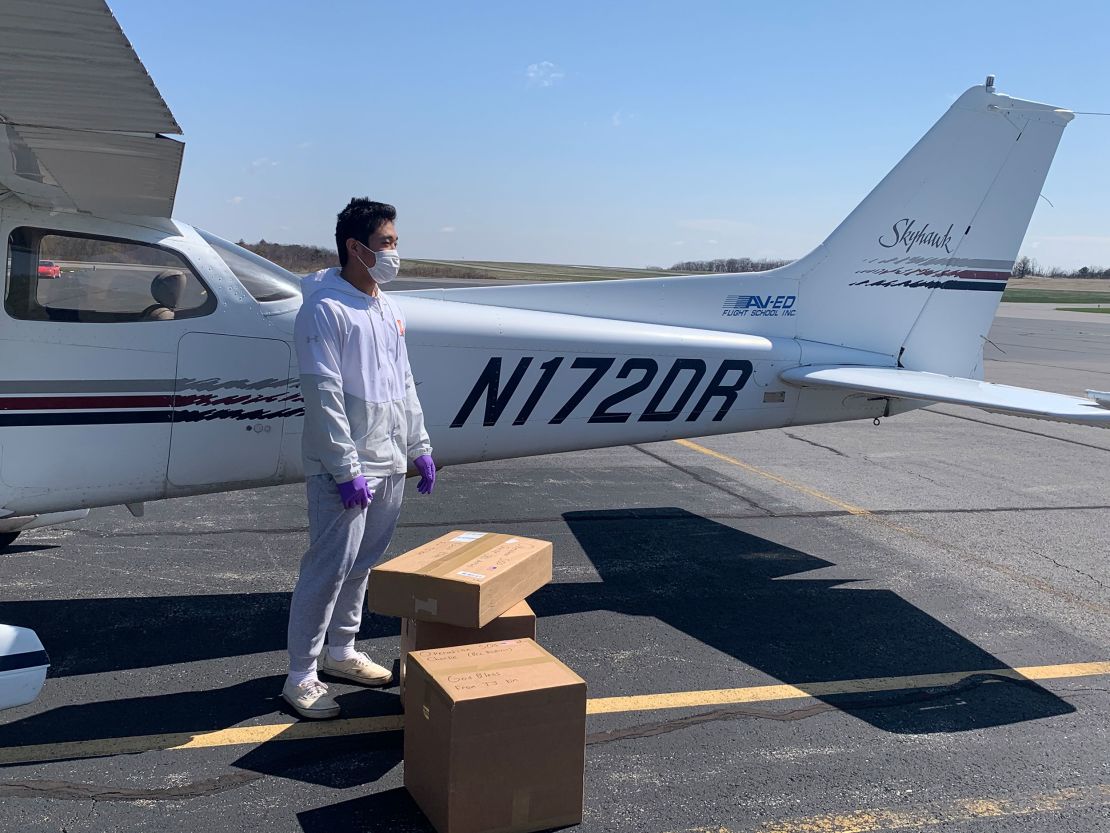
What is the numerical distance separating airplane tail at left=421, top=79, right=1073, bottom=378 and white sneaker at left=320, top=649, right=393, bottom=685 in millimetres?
3101

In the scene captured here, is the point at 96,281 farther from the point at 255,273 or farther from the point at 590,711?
the point at 590,711

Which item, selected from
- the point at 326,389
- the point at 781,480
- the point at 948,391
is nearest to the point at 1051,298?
the point at 781,480

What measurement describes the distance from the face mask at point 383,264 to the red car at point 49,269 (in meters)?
1.40

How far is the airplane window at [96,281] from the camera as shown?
3.90 metres

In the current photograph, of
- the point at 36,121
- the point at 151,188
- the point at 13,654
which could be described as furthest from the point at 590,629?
the point at 36,121

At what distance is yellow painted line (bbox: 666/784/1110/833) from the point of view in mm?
2959

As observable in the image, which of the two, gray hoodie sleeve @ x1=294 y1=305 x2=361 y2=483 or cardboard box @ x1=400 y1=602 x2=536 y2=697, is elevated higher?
gray hoodie sleeve @ x1=294 y1=305 x2=361 y2=483

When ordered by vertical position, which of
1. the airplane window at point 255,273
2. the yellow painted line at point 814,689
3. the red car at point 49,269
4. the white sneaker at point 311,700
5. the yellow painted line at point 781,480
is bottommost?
the white sneaker at point 311,700

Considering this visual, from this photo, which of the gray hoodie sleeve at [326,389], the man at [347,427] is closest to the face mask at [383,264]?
the man at [347,427]

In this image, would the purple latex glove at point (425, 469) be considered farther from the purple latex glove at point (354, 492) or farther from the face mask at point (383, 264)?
the face mask at point (383, 264)

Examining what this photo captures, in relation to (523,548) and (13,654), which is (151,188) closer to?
(13,654)

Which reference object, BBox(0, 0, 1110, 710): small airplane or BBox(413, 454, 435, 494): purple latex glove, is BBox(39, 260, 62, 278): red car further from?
BBox(413, 454, 435, 494): purple latex glove

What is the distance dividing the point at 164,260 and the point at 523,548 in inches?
83.5

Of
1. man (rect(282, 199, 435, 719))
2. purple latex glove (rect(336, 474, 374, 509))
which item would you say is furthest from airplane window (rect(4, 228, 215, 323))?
purple latex glove (rect(336, 474, 374, 509))
